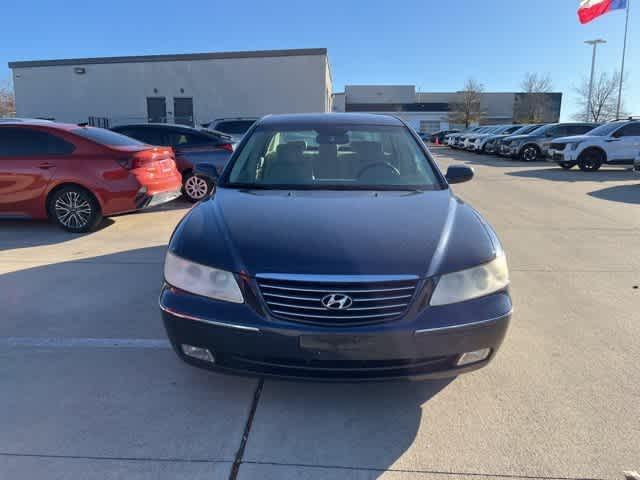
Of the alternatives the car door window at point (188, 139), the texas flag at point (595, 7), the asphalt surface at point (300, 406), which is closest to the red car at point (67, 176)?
the asphalt surface at point (300, 406)

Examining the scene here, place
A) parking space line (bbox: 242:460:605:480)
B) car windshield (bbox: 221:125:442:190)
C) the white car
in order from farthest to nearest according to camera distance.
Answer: the white car → car windshield (bbox: 221:125:442:190) → parking space line (bbox: 242:460:605:480)

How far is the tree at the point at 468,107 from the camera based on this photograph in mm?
65688

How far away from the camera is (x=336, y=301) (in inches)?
88.7

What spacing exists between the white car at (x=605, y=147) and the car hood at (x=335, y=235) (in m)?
14.6

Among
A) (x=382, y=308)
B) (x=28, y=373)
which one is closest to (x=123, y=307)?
(x=28, y=373)

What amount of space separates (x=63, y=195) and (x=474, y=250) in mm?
5890

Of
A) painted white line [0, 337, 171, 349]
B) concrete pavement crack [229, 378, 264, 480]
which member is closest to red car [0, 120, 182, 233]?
painted white line [0, 337, 171, 349]

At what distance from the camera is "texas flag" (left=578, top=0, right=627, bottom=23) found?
29766mm

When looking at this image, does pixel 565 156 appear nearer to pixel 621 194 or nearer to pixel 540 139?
pixel 540 139

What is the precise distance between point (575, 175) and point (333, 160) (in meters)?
13.3

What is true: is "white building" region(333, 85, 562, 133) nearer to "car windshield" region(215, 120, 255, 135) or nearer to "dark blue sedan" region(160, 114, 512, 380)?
"car windshield" region(215, 120, 255, 135)

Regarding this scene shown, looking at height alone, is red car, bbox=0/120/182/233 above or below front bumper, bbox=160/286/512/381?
above

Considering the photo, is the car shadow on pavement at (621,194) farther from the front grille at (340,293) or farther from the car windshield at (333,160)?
the front grille at (340,293)

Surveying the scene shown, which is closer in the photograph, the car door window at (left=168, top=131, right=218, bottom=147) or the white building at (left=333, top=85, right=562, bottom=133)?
the car door window at (left=168, top=131, right=218, bottom=147)
